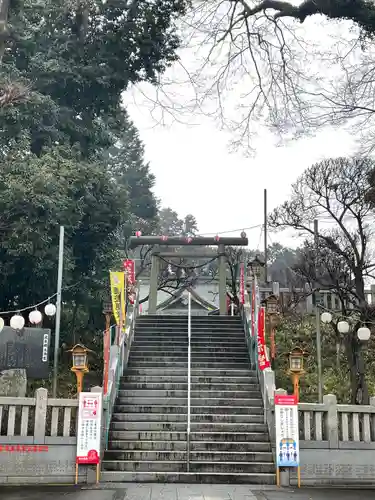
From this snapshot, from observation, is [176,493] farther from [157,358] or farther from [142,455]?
[157,358]

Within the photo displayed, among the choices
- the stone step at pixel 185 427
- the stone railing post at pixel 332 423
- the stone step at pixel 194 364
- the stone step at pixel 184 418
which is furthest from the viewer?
the stone step at pixel 194 364

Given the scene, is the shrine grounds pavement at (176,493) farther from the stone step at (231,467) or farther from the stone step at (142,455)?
the stone step at (142,455)

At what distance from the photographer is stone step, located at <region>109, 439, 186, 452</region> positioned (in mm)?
10523

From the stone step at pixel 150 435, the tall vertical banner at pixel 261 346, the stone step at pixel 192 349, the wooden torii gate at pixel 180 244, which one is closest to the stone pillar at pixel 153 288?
the wooden torii gate at pixel 180 244

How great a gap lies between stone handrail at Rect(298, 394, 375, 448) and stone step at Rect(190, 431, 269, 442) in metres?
0.96

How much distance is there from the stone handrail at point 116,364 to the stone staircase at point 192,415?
0.78 ft

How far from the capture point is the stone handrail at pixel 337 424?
1005 centimetres

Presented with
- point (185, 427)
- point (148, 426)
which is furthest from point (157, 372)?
point (185, 427)

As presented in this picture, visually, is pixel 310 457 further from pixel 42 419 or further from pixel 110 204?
pixel 110 204

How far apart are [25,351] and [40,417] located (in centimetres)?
Result: 375

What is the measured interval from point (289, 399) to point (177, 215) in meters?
55.0

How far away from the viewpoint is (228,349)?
14.6 m

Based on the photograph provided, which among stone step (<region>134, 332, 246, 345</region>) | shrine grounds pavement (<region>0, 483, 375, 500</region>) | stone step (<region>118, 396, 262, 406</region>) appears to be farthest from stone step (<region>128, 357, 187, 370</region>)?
shrine grounds pavement (<region>0, 483, 375, 500</region>)

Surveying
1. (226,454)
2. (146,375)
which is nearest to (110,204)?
(146,375)
